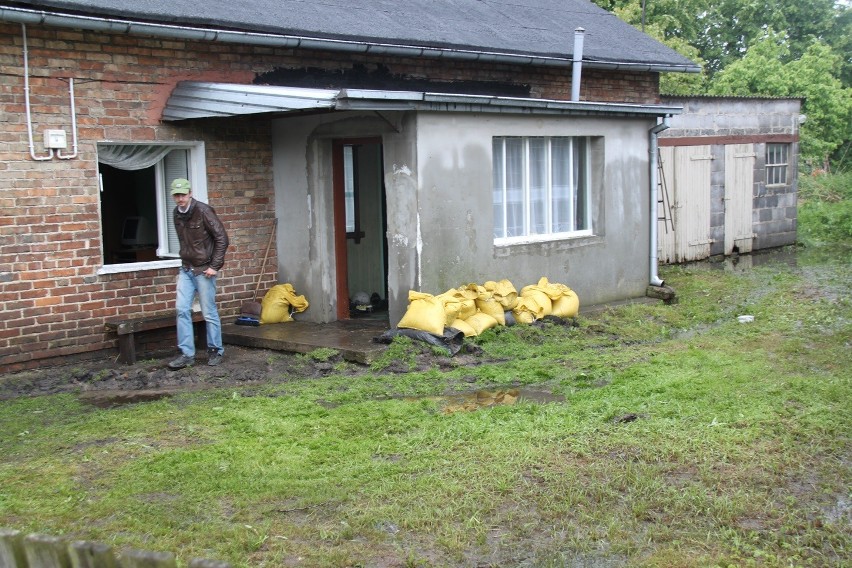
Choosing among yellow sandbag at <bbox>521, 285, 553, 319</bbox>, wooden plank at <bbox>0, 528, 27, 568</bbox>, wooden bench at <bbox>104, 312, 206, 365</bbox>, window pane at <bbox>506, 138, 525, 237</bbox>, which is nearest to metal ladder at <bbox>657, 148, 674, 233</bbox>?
window pane at <bbox>506, 138, 525, 237</bbox>

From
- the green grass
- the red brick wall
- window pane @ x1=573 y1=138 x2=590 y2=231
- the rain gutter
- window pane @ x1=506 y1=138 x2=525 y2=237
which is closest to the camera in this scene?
the green grass

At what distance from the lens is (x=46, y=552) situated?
10.7 feet

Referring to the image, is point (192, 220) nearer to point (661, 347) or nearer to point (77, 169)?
point (77, 169)

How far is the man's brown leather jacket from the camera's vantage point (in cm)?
1012

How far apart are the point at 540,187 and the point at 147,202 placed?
5.06 m

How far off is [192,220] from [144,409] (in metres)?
2.54

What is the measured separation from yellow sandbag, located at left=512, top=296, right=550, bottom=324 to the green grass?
155 cm

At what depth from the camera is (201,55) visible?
11.2 metres

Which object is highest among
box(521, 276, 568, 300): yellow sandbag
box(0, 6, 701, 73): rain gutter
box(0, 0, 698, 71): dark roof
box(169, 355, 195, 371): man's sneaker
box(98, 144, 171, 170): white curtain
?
box(0, 0, 698, 71): dark roof

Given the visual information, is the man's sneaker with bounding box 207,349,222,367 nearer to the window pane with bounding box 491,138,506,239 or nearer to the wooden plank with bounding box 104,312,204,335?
the wooden plank with bounding box 104,312,204,335

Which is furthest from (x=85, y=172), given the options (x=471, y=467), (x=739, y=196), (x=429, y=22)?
(x=739, y=196)

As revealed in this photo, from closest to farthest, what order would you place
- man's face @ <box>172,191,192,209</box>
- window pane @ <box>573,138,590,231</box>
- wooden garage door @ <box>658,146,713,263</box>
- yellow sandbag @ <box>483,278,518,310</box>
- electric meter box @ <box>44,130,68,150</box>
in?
electric meter box @ <box>44,130,68,150</box> < man's face @ <box>172,191,192,209</box> < yellow sandbag @ <box>483,278,518,310</box> < window pane @ <box>573,138,590,231</box> < wooden garage door @ <box>658,146,713,263</box>

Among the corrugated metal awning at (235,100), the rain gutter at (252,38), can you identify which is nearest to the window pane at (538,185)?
the rain gutter at (252,38)

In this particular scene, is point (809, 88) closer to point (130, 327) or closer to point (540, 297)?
point (540, 297)
